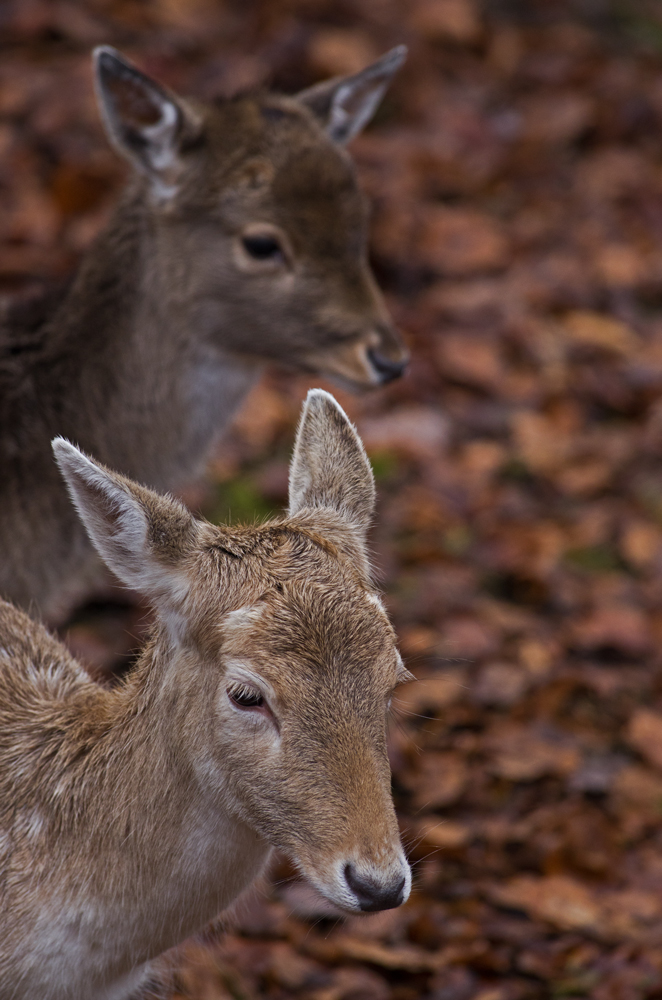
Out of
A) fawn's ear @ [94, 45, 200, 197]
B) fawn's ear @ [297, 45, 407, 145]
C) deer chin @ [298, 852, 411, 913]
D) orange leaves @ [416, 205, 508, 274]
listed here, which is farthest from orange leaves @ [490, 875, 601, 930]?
orange leaves @ [416, 205, 508, 274]

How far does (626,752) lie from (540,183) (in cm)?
536

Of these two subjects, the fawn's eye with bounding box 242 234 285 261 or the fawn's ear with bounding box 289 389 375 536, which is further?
the fawn's eye with bounding box 242 234 285 261

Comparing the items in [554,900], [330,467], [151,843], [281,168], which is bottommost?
[554,900]

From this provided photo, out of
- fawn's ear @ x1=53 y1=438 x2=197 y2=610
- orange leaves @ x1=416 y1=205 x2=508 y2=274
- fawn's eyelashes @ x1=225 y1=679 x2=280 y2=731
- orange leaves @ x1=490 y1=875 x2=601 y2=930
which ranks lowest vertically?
orange leaves @ x1=416 y1=205 x2=508 y2=274

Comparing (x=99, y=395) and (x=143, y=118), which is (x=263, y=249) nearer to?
(x=143, y=118)

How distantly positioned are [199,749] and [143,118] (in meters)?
3.17

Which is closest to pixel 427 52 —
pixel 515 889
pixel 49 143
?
pixel 49 143

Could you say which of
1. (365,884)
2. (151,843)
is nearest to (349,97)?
(151,843)

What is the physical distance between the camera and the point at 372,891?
303cm

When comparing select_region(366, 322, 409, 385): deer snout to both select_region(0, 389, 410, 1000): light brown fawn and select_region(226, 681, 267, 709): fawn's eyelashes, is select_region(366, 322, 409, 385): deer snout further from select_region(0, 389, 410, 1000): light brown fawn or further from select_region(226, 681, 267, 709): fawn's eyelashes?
select_region(226, 681, 267, 709): fawn's eyelashes

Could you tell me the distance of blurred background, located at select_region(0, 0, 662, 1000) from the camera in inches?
193

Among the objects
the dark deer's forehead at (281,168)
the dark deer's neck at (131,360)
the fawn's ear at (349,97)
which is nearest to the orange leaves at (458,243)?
the fawn's ear at (349,97)

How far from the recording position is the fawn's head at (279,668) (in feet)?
10.2

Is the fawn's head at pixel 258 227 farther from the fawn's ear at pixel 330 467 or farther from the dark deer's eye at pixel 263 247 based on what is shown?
the fawn's ear at pixel 330 467
